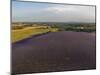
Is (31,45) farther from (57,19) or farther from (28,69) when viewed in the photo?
(57,19)

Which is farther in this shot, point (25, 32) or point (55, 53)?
point (55, 53)

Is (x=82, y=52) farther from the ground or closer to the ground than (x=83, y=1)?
closer to the ground

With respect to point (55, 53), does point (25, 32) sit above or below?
above

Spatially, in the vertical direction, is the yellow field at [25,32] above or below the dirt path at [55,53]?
above

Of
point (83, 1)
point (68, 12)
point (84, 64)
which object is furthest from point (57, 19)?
point (84, 64)

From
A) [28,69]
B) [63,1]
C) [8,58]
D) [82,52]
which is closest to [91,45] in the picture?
[82,52]

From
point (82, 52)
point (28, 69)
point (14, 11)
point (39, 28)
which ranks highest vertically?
point (14, 11)

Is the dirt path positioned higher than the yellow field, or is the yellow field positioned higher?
the yellow field

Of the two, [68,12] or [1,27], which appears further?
[68,12]
